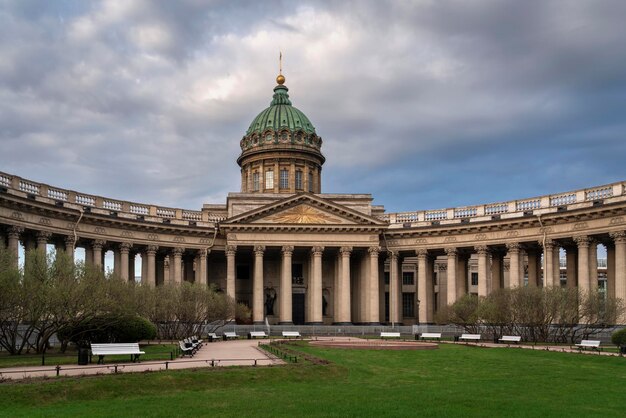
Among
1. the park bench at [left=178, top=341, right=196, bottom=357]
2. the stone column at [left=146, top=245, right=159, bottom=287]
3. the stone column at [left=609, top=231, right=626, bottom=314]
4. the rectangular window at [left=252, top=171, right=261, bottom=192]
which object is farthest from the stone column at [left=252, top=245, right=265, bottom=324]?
the park bench at [left=178, top=341, right=196, bottom=357]

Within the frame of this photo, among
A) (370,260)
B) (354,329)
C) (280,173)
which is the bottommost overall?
(354,329)

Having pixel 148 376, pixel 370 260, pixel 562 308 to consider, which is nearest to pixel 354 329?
pixel 370 260

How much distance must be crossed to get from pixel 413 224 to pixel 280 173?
69.3ft

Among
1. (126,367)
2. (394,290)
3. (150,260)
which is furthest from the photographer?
(394,290)

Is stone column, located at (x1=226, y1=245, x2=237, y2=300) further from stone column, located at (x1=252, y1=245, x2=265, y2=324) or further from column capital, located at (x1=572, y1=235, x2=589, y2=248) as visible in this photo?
column capital, located at (x1=572, y1=235, x2=589, y2=248)

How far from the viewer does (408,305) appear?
305 ft

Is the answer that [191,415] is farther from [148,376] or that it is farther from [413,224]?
[413,224]

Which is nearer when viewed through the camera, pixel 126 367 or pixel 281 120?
pixel 126 367

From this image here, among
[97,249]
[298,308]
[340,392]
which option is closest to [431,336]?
[298,308]

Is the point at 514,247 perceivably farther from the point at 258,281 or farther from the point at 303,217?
the point at 258,281

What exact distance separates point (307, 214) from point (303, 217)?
0.57m

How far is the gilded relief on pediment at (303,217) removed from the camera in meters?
79.6

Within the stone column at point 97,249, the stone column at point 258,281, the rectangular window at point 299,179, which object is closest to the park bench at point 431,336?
the stone column at point 258,281

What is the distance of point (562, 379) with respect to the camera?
2956cm
